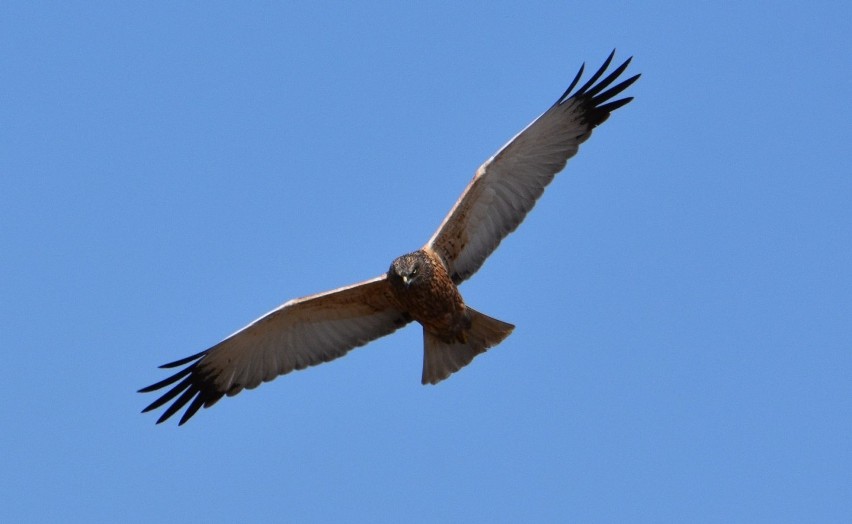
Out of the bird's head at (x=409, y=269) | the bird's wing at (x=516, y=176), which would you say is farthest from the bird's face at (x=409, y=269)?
the bird's wing at (x=516, y=176)

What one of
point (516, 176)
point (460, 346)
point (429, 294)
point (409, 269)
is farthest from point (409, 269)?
point (516, 176)

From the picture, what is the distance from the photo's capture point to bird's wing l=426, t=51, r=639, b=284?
11781mm

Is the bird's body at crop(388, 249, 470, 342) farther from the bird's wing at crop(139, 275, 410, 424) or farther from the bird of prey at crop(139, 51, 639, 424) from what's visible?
the bird's wing at crop(139, 275, 410, 424)

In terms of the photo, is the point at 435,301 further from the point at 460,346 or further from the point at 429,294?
the point at 460,346

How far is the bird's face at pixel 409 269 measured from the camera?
439 inches

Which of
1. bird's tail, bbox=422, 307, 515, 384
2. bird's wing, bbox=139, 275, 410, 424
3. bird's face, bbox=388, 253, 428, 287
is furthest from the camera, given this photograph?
bird's wing, bbox=139, 275, 410, 424

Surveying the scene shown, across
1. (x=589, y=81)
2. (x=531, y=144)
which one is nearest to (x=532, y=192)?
(x=531, y=144)

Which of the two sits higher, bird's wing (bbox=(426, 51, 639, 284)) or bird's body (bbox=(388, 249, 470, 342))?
bird's wing (bbox=(426, 51, 639, 284))

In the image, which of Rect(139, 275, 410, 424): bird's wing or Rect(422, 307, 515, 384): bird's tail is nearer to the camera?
Rect(422, 307, 515, 384): bird's tail

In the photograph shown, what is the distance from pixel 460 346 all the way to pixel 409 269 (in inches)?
43.3

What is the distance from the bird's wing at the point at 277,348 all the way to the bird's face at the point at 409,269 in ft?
2.65

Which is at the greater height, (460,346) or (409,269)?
(409,269)

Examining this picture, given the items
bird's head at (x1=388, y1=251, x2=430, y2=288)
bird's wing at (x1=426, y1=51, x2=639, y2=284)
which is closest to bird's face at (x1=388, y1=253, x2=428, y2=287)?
bird's head at (x1=388, y1=251, x2=430, y2=288)

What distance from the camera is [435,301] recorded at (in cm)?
1131
